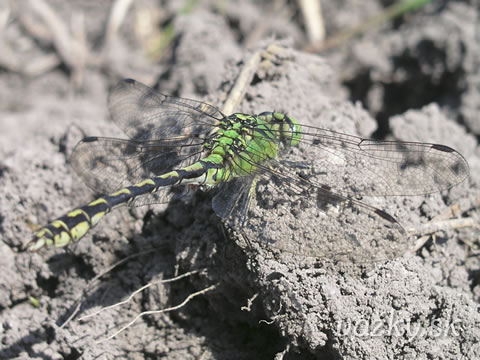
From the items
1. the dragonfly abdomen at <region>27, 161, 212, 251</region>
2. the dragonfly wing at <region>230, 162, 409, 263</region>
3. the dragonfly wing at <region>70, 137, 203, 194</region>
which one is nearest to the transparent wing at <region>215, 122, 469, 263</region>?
the dragonfly wing at <region>230, 162, 409, 263</region>

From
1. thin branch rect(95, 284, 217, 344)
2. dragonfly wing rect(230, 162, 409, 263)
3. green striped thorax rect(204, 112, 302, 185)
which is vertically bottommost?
thin branch rect(95, 284, 217, 344)

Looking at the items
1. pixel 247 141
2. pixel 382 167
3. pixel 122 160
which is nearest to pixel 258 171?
pixel 247 141

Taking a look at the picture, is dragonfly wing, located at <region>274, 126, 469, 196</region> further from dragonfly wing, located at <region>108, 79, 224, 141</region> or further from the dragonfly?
dragonfly wing, located at <region>108, 79, 224, 141</region>

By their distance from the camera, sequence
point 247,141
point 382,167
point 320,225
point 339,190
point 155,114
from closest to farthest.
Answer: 1. point 320,225
2. point 339,190
3. point 382,167
4. point 247,141
5. point 155,114

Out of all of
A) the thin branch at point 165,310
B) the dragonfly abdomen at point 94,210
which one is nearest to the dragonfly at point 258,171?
the dragonfly abdomen at point 94,210

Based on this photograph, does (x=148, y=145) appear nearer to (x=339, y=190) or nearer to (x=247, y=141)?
(x=247, y=141)

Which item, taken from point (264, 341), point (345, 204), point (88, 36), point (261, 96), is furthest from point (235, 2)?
point (264, 341)

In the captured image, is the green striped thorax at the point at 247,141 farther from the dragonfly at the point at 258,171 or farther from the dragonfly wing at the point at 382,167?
the dragonfly wing at the point at 382,167
